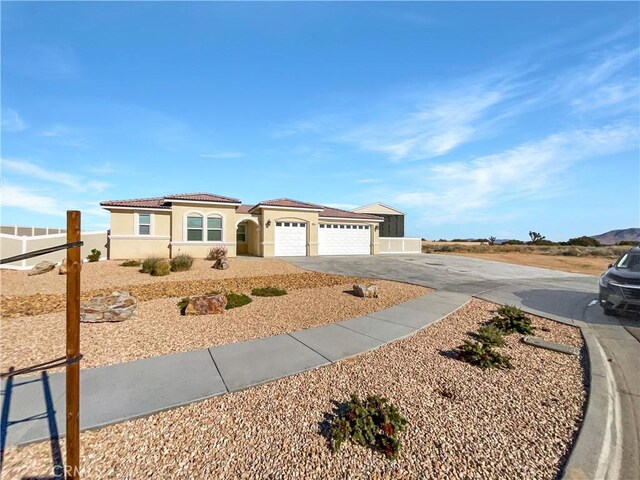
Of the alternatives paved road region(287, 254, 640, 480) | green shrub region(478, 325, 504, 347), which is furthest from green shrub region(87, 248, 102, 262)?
green shrub region(478, 325, 504, 347)

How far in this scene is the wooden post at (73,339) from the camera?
A: 5.85 ft

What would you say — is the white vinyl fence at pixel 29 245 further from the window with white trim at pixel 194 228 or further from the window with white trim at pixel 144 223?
the window with white trim at pixel 194 228

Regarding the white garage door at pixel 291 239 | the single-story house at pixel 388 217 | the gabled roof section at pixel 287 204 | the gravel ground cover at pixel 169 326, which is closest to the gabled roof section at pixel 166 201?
the gabled roof section at pixel 287 204

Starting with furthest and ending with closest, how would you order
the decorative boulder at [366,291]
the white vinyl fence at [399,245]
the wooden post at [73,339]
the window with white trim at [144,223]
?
the white vinyl fence at [399,245] < the window with white trim at [144,223] < the decorative boulder at [366,291] < the wooden post at [73,339]

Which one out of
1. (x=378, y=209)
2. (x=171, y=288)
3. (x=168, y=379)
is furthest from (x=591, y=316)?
(x=378, y=209)

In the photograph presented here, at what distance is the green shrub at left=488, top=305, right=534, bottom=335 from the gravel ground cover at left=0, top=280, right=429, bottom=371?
2.42m

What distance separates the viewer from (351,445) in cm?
253

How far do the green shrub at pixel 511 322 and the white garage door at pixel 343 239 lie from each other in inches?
685

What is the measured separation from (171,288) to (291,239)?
12558 mm

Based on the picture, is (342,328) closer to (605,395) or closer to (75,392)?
(605,395)

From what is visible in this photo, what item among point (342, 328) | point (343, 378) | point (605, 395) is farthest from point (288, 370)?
point (605, 395)

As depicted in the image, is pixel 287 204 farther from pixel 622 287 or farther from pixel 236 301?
pixel 622 287

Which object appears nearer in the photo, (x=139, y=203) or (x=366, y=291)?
(x=366, y=291)

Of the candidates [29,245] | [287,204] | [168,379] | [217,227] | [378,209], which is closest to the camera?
[168,379]
